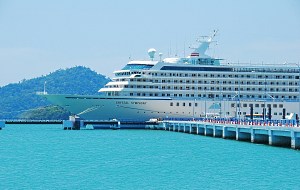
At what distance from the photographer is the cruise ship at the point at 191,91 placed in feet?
293

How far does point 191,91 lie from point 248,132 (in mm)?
31569

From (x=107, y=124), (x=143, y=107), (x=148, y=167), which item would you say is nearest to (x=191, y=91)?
(x=143, y=107)

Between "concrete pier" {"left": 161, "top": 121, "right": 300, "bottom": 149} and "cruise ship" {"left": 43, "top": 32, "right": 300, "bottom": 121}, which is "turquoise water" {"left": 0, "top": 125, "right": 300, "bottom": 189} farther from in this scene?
"cruise ship" {"left": 43, "top": 32, "right": 300, "bottom": 121}

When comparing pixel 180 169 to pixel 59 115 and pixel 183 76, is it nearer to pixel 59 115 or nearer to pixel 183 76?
pixel 183 76

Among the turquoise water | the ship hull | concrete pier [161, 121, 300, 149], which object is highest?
the ship hull

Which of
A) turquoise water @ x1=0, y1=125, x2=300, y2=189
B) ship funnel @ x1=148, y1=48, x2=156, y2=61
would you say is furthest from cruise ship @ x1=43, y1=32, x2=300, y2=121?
turquoise water @ x1=0, y1=125, x2=300, y2=189

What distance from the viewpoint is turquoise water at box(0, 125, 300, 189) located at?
104 ft

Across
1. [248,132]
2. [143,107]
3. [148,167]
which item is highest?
[143,107]

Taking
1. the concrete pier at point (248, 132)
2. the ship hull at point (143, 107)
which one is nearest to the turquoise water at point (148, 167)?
the concrete pier at point (248, 132)

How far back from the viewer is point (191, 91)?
303 feet

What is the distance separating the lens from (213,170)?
3691 cm

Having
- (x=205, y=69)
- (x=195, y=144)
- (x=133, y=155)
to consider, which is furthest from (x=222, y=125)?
(x=205, y=69)

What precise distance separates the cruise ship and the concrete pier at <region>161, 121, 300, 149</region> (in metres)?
5.44

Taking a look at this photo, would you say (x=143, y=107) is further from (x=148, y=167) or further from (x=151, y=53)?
(x=148, y=167)
